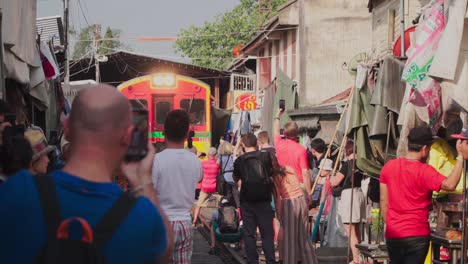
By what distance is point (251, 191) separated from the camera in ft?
38.3

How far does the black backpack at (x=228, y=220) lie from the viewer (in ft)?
47.3

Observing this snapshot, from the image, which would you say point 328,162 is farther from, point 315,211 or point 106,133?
point 106,133

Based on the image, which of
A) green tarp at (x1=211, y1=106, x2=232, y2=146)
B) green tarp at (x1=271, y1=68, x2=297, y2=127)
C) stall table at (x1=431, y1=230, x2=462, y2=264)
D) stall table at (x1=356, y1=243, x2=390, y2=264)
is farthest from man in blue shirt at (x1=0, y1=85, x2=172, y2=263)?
green tarp at (x1=211, y1=106, x2=232, y2=146)

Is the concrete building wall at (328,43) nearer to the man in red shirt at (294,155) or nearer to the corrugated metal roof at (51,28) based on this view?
the corrugated metal roof at (51,28)

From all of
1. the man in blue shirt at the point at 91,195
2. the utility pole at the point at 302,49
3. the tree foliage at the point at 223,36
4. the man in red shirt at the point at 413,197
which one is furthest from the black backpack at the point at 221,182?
the tree foliage at the point at 223,36

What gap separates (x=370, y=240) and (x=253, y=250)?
7.69 ft

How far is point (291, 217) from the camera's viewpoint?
12117 millimetres

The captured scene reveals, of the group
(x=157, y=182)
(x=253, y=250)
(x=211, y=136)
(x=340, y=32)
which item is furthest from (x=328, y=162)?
(x=340, y=32)

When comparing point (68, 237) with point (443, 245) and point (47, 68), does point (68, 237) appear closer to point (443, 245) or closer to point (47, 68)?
point (443, 245)

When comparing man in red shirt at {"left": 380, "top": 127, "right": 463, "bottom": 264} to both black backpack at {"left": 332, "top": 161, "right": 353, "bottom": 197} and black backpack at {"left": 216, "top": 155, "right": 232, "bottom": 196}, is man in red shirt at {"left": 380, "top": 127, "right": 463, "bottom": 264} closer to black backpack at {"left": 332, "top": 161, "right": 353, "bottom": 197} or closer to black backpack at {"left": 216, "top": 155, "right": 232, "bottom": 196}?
black backpack at {"left": 332, "top": 161, "right": 353, "bottom": 197}

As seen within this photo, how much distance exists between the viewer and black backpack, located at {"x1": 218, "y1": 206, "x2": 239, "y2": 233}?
14432mm

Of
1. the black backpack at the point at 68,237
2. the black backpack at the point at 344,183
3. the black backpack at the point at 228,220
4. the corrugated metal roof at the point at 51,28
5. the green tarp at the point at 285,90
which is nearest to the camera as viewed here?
the black backpack at the point at 68,237

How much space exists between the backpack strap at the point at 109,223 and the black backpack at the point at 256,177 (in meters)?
8.52

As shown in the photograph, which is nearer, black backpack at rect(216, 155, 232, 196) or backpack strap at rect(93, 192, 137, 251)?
backpack strap at rect(93, 192, 137, 251)
